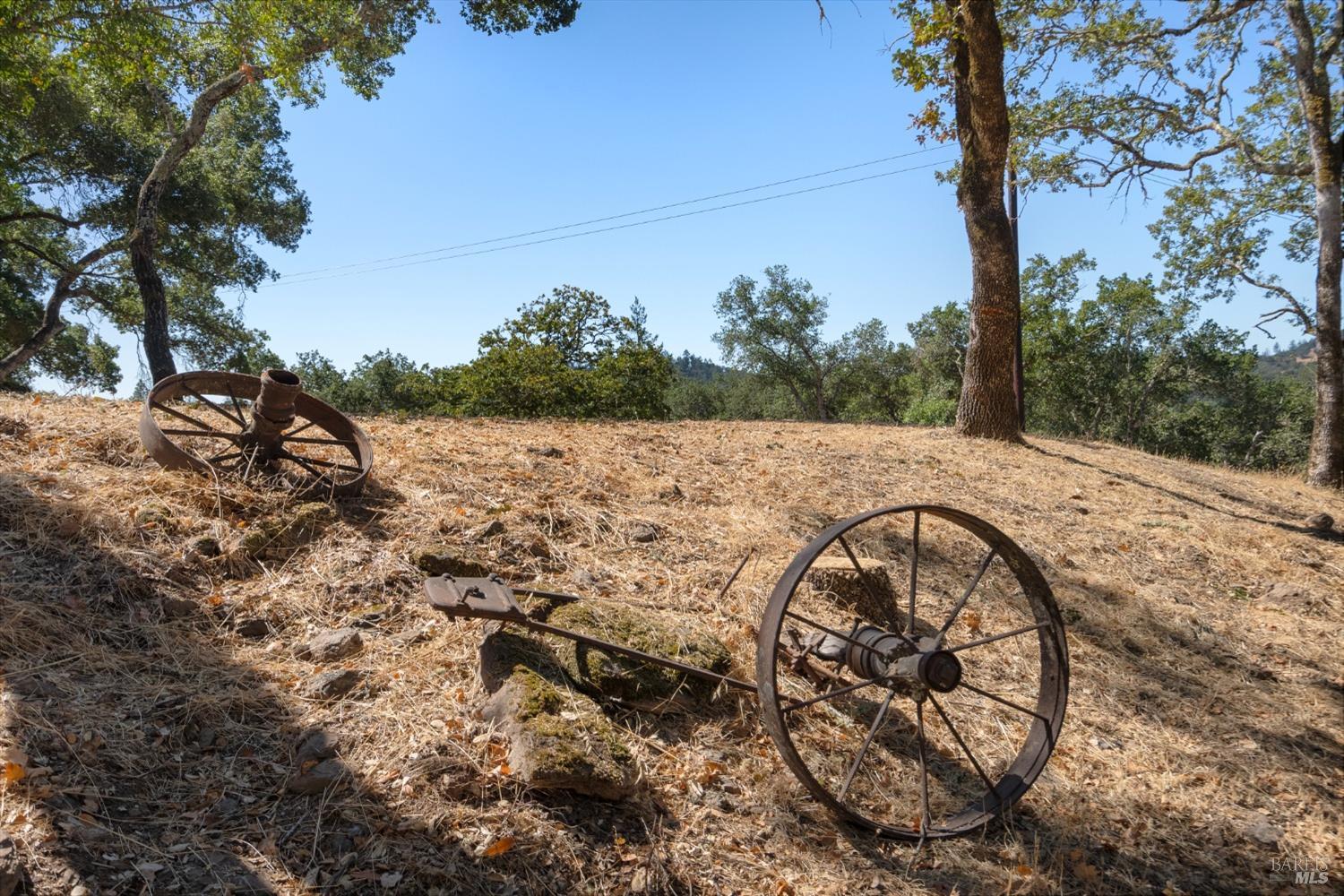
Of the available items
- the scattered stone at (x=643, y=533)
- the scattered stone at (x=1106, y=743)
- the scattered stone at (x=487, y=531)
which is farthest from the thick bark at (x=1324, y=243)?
the scattered stone at (x=487, y=531)

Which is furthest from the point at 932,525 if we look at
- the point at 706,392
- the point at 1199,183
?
the point at 706,392

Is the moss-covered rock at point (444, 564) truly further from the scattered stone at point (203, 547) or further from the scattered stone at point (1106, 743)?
the scattered stone at point (1106, 743)

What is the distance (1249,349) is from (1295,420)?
163 inches

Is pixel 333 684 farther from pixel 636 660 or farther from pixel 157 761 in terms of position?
pixel 636 660

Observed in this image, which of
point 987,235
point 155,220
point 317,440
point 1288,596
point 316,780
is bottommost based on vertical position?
point 1288,596

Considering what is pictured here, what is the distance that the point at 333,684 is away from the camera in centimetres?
289

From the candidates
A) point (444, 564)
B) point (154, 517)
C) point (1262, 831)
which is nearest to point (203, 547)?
point (154, 517)

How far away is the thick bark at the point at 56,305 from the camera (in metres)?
14.6

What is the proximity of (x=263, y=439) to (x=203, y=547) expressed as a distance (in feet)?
3.19

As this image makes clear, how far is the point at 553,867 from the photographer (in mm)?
2232

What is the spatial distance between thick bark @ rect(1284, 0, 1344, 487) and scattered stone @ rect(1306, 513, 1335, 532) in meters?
4.73

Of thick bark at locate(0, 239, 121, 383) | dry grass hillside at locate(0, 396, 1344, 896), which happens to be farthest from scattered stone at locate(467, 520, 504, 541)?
thick bark at locate(0, 239, 121, 383)

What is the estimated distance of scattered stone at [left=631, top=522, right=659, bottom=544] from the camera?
15.1 feet

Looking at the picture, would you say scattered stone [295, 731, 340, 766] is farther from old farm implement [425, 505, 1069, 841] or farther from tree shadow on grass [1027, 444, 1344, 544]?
tree shadow on grass [1027, 444, 1344, 544]
